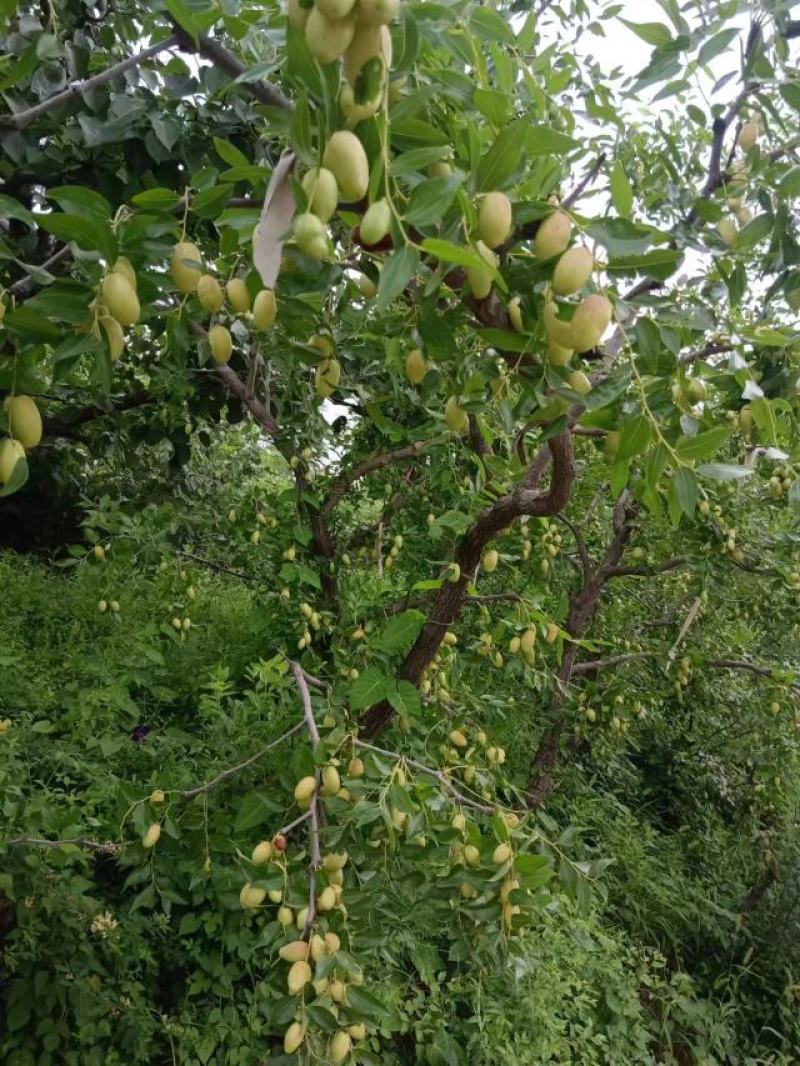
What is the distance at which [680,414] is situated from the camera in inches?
31.6

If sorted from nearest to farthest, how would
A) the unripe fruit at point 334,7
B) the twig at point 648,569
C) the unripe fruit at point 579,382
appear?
the unripe fruit at point 334,7
the unripe fruit at point 579,382
the twig at point 648,569

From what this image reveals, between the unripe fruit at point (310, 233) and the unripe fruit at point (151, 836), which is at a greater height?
the unripe fruit at point (310, 233)

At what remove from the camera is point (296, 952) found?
989 millimetres

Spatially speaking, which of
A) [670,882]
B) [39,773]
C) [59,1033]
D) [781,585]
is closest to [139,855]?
[59,1033]

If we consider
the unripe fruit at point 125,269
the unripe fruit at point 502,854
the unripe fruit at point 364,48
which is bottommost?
the unripe fruit at point 502,854

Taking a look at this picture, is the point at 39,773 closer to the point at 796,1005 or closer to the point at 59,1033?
the point at 59,1033

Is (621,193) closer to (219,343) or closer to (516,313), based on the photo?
(516,313)

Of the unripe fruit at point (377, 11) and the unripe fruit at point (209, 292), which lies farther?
the unripe fruit at point (209, 292)

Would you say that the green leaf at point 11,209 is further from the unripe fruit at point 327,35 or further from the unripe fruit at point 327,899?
the unripe fruit at point 327,899

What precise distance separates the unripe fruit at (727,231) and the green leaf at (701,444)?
1.06 ft

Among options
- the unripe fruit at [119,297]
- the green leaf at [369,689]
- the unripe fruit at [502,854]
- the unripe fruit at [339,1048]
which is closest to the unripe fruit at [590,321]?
the unripe fruit at [119,297]

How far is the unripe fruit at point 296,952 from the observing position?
0.98 metres

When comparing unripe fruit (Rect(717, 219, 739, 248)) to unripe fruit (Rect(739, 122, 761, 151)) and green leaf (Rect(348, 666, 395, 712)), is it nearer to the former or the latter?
unripe fruit (Rect(739, 122, 761, 151))

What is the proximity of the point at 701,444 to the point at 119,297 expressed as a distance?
0.51 meters
